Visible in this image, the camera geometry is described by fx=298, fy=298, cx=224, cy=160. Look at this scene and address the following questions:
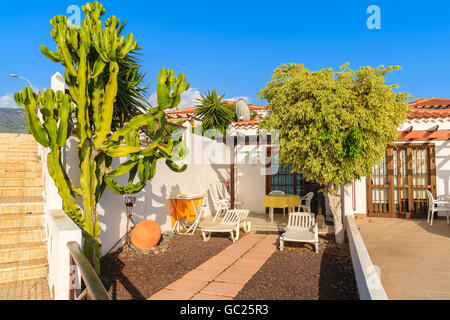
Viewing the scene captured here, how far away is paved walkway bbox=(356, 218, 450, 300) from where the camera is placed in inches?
164

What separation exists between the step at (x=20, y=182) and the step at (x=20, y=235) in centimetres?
155

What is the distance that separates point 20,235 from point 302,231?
5570mm

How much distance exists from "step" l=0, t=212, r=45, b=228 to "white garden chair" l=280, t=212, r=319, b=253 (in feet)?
15.1

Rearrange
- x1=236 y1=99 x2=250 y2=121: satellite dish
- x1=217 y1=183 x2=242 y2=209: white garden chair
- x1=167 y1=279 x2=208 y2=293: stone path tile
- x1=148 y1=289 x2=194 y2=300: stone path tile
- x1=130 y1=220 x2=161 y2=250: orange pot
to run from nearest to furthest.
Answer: x1=148 y1=289 x2=194 y2=300: stone path tile, x1=167 y1=279 x2=208 y2=293: stone path tile, x1=130 y1=220 x2=161 y2=250: orange pot, x1=217 y1=183 x2=242 y2=209: white garden chair, x1=236 y1=99 x2=250 y2=121: satellite dish

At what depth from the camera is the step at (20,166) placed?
6381 millimetres

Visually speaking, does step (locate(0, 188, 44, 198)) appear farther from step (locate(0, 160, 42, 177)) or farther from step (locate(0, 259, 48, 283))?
step (locate(0, 259, 48, 283))

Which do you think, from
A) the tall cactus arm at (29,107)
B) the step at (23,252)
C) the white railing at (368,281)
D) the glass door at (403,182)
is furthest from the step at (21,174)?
the glass door at (403,182)

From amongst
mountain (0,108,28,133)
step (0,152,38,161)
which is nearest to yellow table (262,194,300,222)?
step (0,152,38,161)

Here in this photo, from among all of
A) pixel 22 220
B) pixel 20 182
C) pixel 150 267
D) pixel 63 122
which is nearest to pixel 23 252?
pixel 22 220

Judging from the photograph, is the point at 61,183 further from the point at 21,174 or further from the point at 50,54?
the point at 21,174

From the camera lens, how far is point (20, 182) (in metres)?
6.10

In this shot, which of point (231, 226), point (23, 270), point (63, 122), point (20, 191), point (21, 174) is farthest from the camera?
point (231, 226)
